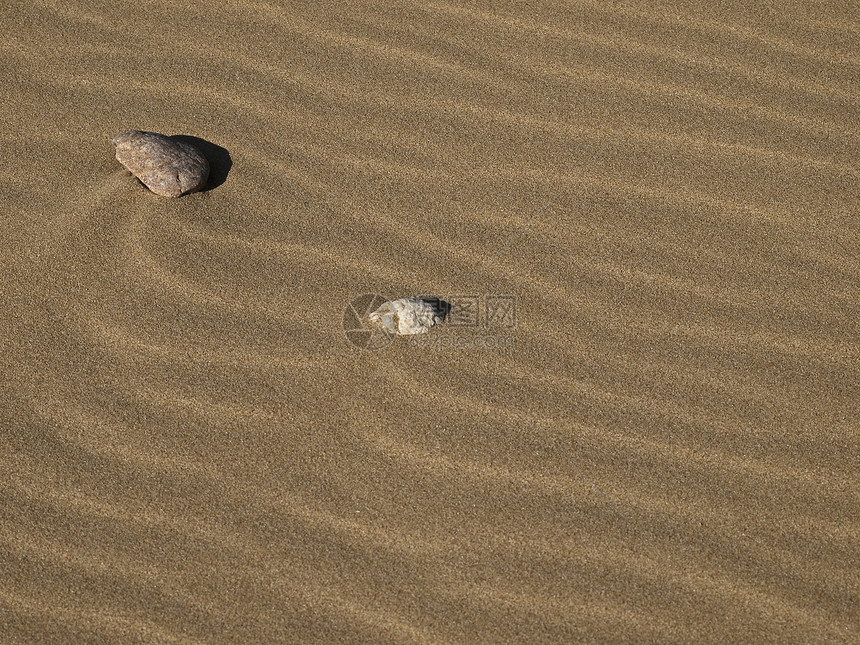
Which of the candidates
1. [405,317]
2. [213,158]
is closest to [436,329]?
[405,317]

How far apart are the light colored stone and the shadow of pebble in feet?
2.30

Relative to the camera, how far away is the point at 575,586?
6.27 ft

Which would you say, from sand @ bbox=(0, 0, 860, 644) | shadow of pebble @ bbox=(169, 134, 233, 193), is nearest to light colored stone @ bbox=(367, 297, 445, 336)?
sand @ bbox=(0, 0, 860, 644)

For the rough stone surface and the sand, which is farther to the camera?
the rough stone surface

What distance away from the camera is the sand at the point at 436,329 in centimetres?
192

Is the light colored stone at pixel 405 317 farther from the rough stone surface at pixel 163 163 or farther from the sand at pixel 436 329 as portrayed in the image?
the rough stone surface at pixel 163 163

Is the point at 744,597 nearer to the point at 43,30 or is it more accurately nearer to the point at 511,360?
the point at 511,360

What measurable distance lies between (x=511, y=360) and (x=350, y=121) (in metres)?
1.01

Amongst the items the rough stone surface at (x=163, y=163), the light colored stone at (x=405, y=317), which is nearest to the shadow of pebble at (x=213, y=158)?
the rough stone surface at (x=163, y=163)

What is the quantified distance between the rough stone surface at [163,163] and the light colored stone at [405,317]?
719mm

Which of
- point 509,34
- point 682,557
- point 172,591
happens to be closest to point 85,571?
point 172,591

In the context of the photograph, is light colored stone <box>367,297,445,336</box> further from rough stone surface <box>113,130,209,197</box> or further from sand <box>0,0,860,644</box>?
rough stone surface <box>113,130,209,197</box>

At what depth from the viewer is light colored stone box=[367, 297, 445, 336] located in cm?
227

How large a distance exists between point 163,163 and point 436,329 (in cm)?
96
